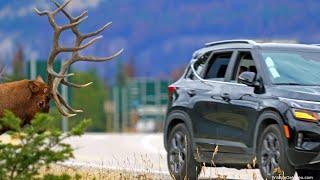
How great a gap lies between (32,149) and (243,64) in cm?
551

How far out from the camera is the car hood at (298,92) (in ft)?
44.2

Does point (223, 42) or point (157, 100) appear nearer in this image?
point (223, 42)

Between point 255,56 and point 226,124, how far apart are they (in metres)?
0.87

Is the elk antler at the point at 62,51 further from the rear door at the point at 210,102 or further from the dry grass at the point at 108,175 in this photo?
the rear door at the point at 210,102

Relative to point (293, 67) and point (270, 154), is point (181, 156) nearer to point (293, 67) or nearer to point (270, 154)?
point (293, 67)

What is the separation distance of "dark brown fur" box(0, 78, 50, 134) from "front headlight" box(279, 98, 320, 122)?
3463mm

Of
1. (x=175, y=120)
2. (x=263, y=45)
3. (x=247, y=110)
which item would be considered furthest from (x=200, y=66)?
(x=247, y=110)

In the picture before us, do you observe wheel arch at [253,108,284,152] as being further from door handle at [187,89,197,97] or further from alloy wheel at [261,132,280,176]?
door handle at [187,89,197,97]

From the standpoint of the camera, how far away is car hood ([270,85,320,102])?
13461 mm

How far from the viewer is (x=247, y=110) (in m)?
14.1

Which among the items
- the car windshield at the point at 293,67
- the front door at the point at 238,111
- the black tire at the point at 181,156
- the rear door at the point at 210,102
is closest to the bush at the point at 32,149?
the front door at the point at 238,111

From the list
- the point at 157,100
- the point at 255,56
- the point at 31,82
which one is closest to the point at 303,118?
the point at 255,56

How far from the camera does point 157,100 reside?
81.1 meters

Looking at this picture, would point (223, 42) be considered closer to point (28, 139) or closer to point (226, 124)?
point (226, 124)
